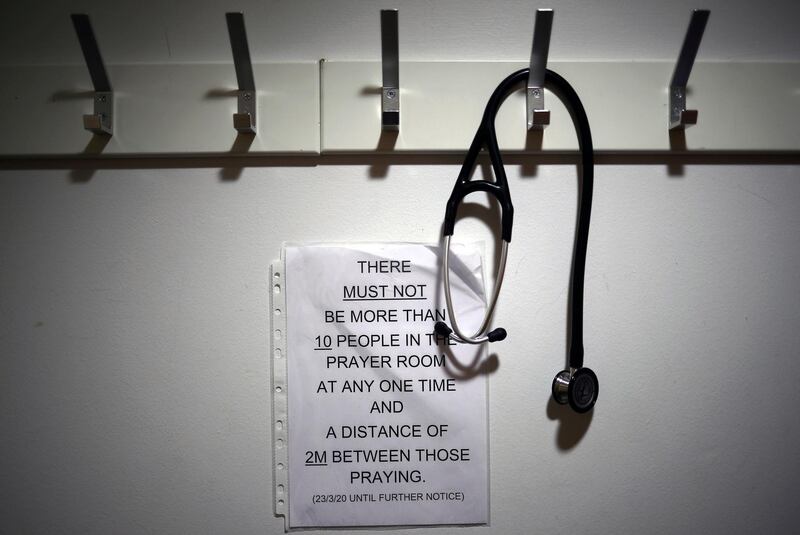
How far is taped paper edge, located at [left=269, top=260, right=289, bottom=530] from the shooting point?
33.3 inches

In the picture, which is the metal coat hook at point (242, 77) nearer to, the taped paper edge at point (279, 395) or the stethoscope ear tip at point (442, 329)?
the taped paper edge at point (279, 395)

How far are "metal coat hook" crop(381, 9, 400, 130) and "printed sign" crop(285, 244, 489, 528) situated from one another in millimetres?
203

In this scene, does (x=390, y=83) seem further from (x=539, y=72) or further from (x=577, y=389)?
(x=577, y=389)

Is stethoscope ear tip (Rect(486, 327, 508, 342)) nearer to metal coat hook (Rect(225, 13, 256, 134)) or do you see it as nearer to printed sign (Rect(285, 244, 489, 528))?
printed sign (Rect(285, 244, 489, 528))

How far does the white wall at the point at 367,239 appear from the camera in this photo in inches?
33.6

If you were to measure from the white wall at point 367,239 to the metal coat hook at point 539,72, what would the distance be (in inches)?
3.2

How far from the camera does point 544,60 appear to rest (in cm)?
80

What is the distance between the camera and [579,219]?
839mm

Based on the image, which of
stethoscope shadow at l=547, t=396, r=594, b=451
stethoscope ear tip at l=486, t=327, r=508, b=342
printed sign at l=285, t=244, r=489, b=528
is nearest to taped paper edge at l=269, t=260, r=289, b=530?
printed sign at l=285, t=244, r=489, b=528

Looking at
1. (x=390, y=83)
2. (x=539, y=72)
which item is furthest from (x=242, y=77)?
(x=539, y=72)

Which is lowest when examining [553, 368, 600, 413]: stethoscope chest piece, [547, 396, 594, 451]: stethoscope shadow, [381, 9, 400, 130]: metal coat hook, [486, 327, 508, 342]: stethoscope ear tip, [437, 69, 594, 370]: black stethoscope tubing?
[547, 396, 594, 451]: stethoscope shadow

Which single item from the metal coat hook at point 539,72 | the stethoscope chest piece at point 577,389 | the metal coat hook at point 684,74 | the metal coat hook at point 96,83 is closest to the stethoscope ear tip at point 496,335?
the stethoscope chest piece at point 577,389

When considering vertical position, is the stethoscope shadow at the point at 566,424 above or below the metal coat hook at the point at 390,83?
below

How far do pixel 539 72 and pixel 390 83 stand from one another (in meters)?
0.24
